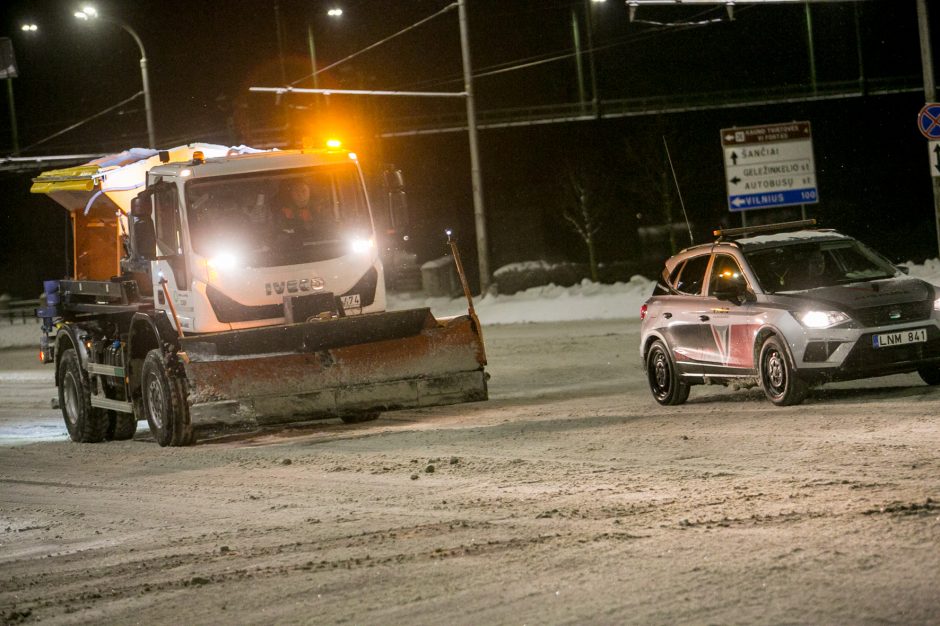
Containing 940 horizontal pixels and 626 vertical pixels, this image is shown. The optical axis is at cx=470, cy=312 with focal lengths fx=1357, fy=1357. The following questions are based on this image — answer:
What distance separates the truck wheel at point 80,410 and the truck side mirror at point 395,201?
4.34 m

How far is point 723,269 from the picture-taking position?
13.9 m

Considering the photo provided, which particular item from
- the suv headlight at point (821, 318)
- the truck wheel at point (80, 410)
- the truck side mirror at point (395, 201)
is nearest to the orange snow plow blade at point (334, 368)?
the truck side mirror at point (395, 201)

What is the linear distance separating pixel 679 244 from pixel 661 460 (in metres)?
55.2

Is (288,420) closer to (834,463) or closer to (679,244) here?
(834,463)

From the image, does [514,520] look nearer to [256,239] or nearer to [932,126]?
[256,239]

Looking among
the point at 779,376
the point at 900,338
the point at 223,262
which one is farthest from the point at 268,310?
the point at 900,338

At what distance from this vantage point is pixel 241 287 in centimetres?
1366

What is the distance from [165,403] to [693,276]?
5.67 m

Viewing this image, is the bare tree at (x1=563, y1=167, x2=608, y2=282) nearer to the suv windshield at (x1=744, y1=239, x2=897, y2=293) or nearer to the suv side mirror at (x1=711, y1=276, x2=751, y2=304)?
the suv windshield at (x1=744, y1=239, x2=897, y2=293)

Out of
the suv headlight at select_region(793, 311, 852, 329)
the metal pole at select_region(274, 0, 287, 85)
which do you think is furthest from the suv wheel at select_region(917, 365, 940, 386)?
the metal pole at select_region(274, 0, 287, 85)

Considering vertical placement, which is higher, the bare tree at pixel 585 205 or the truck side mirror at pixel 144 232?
the bare tree at pixel 585 205

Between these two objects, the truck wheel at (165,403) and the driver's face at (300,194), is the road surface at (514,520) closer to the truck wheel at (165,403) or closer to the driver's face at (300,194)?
the truck wheel at (165,403)

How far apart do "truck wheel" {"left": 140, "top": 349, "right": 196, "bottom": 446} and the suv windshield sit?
5.83 metres

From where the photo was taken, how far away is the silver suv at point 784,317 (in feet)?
40.7
